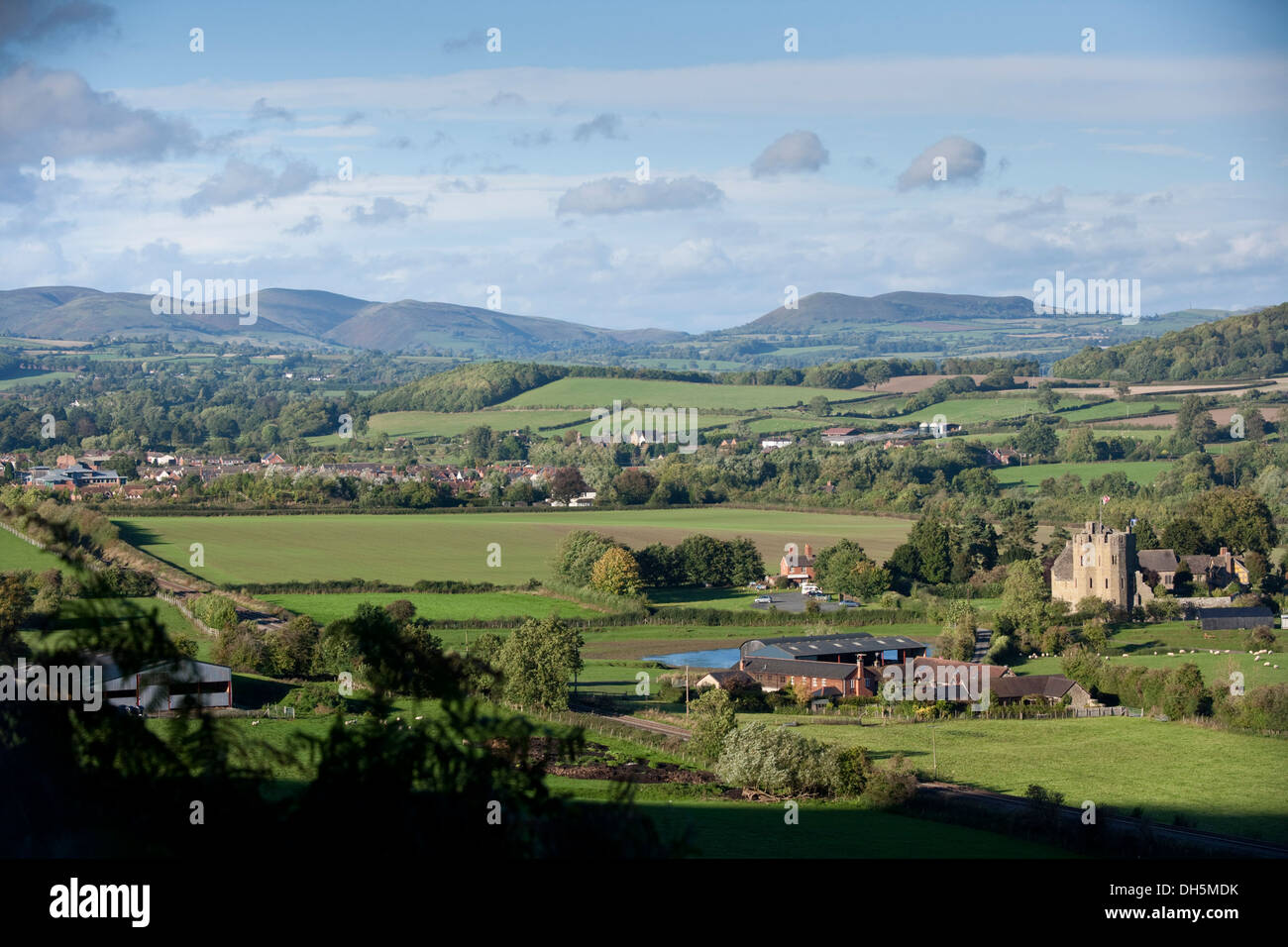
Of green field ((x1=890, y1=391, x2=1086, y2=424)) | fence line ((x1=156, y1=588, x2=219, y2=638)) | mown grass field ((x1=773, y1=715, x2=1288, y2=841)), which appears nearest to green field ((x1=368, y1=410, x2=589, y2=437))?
green field ((x1=890, y1=391, x2=1086, y2=424))

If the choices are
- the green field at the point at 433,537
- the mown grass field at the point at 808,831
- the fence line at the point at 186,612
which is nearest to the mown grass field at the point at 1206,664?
the green field at the point at 433,537

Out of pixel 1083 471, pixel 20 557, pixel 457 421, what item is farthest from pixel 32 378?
pixel 20 557

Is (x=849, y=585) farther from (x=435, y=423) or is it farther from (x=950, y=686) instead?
(x=435, y=423)

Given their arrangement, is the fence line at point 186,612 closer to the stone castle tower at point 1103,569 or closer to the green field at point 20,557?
the green field at point 20,557

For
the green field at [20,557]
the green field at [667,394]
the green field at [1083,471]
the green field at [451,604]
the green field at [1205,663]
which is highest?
the green field at [667,394]

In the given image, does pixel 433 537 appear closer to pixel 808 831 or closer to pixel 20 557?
pixel 20 557

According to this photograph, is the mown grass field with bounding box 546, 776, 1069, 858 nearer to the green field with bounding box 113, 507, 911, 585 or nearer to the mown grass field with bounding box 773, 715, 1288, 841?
the mown grass field with bounding box 773, 715, 1288, 841

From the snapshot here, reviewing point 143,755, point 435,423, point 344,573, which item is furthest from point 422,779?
point 435,423
